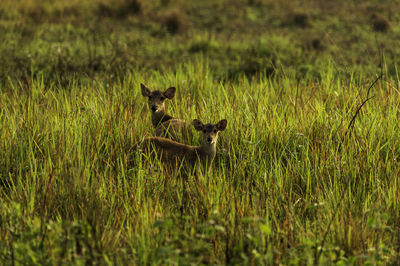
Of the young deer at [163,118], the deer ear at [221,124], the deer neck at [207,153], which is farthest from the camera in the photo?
the young deer at [163,118]

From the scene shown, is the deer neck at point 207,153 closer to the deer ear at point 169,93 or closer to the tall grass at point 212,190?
the tall grass at point 212,190

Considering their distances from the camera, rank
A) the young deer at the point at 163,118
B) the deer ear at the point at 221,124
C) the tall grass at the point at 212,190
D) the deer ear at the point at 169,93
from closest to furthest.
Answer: the tall grass at the point at 212,190
the deer ear at the point at 221,124
the young deer at the point at 163,118
the deer ear at the point at 169,93

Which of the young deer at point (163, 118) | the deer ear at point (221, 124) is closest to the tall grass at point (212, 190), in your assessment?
the young deer at point (163, 118)

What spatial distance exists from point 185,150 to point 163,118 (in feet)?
5.40

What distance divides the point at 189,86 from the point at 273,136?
282 cm

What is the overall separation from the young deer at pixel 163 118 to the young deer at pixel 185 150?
50 cm

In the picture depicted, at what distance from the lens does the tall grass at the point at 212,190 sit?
403 centimetres

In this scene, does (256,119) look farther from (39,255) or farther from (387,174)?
(39,255)

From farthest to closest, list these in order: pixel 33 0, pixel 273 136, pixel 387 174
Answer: pixel 33 0 < pixel 273 136 < pixel 387 174

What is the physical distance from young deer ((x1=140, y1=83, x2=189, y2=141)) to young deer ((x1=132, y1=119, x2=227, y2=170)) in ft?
1.66

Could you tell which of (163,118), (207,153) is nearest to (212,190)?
(207,153)

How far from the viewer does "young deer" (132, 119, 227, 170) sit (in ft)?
18.3

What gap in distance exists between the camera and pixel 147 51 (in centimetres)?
1344

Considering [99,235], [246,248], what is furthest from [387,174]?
[99,235]
